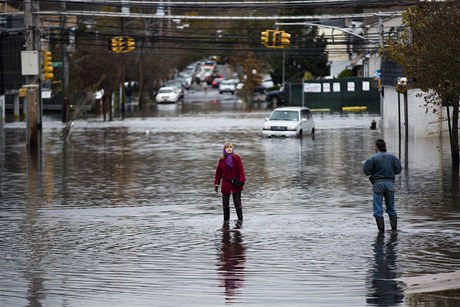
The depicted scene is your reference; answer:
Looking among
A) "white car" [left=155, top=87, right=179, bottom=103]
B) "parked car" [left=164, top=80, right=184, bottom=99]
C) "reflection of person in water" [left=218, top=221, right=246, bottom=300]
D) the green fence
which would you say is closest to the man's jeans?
"reflection of person in water" [left=218, top=221, right=246, bottom=300]

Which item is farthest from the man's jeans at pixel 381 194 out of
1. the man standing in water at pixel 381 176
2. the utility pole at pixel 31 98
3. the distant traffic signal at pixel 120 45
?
the distant traffic signal at pixel 120 45

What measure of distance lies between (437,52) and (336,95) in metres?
56.7

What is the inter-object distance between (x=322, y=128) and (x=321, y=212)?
37.5 metres

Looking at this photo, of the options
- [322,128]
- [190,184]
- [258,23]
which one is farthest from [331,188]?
[258,23]

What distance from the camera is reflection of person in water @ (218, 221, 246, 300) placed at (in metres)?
13.4

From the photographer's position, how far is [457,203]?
2242 cm

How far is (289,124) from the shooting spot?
162 feet

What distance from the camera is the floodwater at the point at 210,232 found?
42.8ft

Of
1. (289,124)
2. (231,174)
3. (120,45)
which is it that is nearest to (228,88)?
(120,45)

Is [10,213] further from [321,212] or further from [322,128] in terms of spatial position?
[322,128]

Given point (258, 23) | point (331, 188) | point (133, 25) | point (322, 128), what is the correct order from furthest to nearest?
point (258, 23) → point (133, 25) → point (322, 128) → point (331, 188)

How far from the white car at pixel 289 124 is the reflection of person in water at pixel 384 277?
105ft

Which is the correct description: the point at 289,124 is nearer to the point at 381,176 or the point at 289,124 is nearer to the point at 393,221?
the point at 393,221

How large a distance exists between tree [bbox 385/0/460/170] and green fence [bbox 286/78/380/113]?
52040 millimetres
